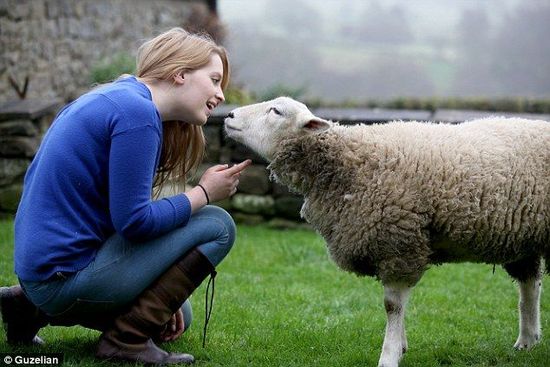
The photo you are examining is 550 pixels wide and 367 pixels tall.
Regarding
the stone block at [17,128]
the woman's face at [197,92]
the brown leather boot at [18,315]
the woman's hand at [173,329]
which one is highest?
the woman's face at [197,92]

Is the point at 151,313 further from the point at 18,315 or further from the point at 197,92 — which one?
the point at 197,92

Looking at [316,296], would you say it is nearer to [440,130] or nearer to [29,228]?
[440,130]

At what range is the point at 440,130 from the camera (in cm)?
317

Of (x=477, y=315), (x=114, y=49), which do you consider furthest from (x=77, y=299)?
(x=114, y=49)

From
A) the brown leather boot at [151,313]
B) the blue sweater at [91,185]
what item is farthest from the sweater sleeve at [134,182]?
the brown leather boot at [151,313]

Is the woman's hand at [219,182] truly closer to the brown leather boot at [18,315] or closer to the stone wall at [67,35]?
the brown leather boot at [18,315]

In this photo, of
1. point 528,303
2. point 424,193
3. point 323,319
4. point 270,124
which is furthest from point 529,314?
point 270,124

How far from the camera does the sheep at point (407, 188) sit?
9.64 feet

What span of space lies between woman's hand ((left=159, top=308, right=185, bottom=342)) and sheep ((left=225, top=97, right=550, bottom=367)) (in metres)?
0.73

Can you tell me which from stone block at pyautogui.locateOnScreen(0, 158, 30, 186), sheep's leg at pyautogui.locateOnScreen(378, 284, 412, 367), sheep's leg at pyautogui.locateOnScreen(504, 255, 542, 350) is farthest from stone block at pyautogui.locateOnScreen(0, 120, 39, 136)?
sheep's leg at pyautogui.locateOnScreen(504, 255, 542, 350)

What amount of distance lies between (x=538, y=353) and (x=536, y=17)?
1226 centimetres

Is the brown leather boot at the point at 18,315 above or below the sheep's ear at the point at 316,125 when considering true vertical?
below

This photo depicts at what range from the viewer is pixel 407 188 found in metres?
2.97

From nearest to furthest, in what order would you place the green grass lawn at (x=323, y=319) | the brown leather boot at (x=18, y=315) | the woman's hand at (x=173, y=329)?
the brown leather boot at (x=18, y=315), the green grass lawn at (x=323, y=319), the woman's hand at (x=173, y=329)
